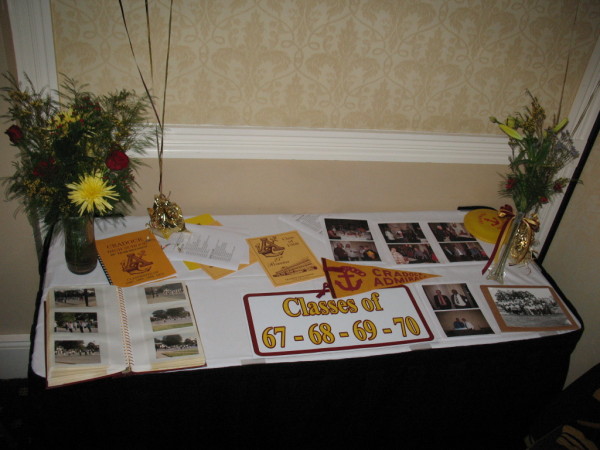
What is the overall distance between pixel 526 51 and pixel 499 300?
94 cm

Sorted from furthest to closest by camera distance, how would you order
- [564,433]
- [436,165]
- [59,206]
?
[436,165], [564,433], [59,206]

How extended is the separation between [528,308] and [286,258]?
849mm

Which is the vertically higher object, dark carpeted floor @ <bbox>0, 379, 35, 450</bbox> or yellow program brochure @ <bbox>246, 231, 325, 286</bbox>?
yellow program brochure @ <bbox>246, 231, 325, 286</bbox>

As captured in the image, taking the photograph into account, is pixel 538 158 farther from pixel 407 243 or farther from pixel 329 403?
pixel 329 403

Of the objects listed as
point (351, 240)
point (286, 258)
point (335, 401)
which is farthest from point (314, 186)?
point (335, 401)

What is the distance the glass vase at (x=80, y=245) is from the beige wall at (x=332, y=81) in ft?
1.27

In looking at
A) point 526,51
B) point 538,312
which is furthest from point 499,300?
point 526,51

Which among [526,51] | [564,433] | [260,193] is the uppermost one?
[526,51]

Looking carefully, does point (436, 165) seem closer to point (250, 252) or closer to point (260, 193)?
point (260, 193)

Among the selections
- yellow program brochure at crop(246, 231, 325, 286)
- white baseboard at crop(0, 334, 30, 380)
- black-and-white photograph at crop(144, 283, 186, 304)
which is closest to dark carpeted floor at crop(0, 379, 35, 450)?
white baseboard at crop(0, 334, 30, 380)

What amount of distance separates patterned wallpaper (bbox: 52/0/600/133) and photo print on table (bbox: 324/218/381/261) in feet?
1.26

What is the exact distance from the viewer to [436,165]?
191cm

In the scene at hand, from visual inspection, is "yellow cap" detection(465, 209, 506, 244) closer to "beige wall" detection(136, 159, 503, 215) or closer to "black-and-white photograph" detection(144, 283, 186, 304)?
"beige wall" detection(136, 159, 503, 215)

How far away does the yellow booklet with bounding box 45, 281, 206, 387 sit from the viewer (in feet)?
3.84
